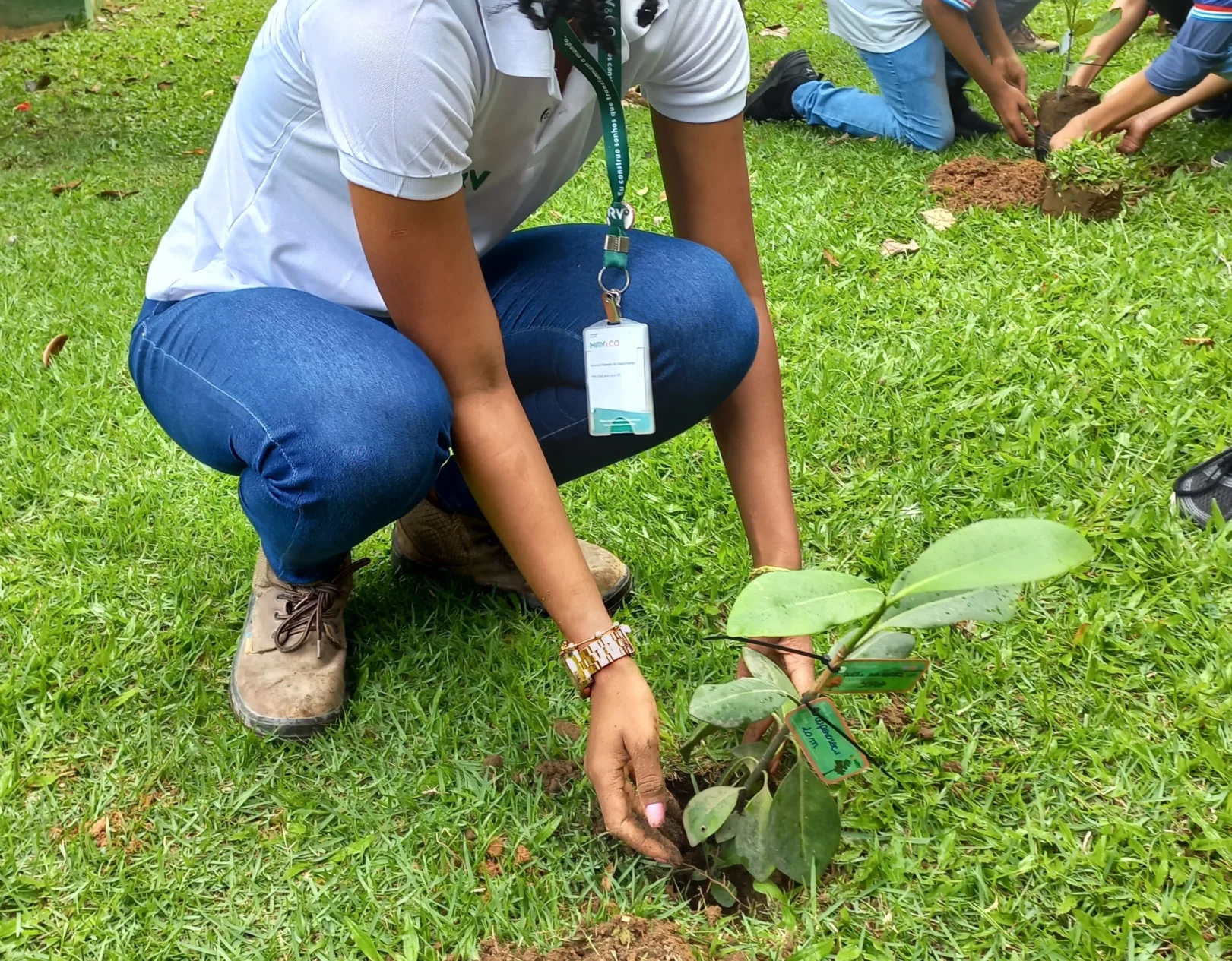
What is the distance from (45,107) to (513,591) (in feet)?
15.5

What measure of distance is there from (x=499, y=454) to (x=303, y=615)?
52 centimetres

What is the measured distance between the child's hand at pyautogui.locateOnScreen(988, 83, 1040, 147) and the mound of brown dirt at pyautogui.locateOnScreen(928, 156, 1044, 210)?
0.96ft

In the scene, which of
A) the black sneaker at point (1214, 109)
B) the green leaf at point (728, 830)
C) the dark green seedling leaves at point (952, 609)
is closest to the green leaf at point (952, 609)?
the dark green seedling leaves at point (952, 609)

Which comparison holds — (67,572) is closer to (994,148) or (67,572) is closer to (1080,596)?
(1080,596)

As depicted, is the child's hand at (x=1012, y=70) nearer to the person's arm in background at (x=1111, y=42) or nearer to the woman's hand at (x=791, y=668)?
the person's arm in background at (x=1111, y=42)

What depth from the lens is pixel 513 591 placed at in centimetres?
180

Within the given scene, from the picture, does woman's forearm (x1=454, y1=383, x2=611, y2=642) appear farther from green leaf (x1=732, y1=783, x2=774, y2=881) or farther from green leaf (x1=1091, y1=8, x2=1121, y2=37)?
green leaf (x1=1091, y1=8, x2=1121, y2=37)

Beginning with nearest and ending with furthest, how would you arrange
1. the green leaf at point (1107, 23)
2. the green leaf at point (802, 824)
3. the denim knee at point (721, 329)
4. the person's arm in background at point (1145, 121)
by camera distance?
the green leaf at point (802, 824), the denim knee at point (721, 329), the person's arm in background at point (1145, 121), the green leaf at point (1107, 23)

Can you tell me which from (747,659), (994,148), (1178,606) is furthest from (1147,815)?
(994,148)

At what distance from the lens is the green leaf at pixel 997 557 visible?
0.82m

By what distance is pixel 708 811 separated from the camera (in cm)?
117

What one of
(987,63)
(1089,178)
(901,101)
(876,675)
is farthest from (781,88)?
(876,675)

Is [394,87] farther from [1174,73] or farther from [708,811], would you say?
[1174,73]

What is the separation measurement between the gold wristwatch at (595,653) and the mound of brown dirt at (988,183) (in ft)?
7.98
